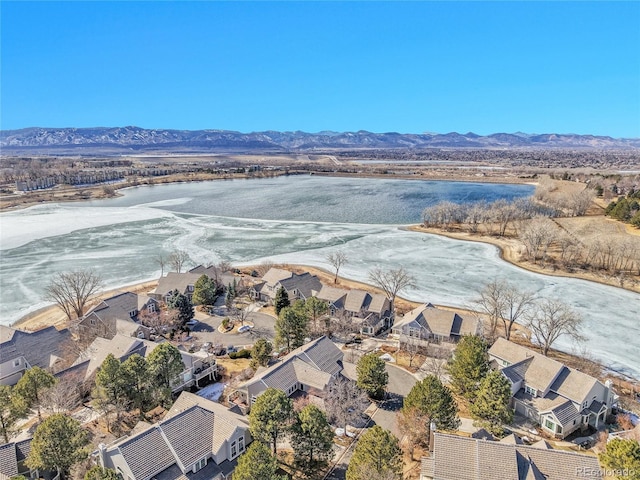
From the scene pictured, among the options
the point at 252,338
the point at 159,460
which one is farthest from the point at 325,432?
the point at 252,338

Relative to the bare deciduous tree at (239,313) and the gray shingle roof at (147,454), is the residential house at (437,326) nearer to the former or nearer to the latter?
the bare deciduous tree at (239,313)

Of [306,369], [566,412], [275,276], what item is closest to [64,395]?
[306,369]

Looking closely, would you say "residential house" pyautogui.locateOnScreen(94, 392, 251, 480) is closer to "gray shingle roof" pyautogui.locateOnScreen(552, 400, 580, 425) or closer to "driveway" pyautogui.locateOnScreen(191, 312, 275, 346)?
"driveway" pyautogui.locateOnScreen(191, 312, 275, 346)

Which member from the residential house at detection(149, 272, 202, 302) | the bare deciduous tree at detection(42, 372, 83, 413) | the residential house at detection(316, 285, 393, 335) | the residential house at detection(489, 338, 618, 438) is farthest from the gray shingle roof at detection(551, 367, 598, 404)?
the residential house at detection(149, 272, 202, 302)

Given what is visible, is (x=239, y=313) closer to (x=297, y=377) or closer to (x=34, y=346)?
(x=297, y=377)

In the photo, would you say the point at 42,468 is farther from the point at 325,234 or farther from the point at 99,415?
the point at 325,234

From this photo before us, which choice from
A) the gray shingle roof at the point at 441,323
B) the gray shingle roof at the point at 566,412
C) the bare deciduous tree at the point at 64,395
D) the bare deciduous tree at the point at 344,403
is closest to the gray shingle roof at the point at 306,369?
the bare deciduous tree at the point at 344,403
